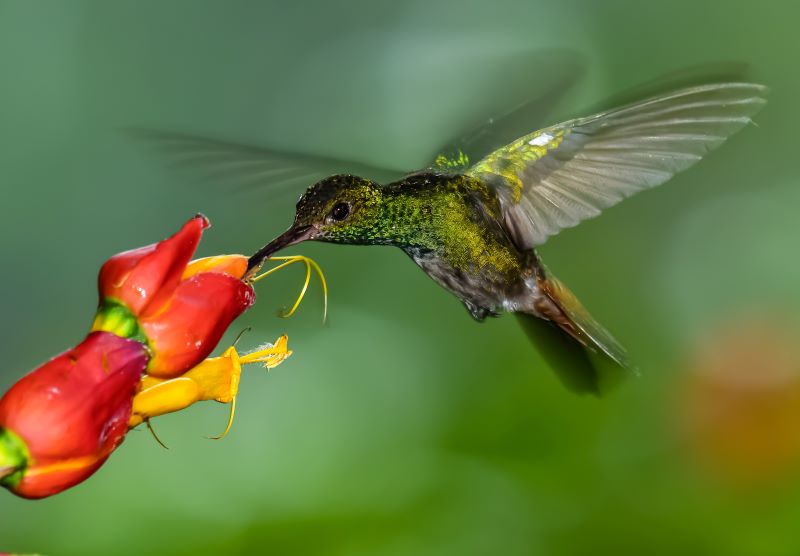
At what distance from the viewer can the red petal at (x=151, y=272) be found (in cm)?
119

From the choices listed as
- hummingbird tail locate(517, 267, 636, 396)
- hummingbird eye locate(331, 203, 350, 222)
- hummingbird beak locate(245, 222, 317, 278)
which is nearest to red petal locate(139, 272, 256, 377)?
hummingbird beak locate(245, 222, 317, 278)

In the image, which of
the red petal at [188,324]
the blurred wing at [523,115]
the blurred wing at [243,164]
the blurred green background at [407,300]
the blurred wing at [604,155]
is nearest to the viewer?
the red petal at [188,324]

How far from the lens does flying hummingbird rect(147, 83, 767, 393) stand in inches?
62.9

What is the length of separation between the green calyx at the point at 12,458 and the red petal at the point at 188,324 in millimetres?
179

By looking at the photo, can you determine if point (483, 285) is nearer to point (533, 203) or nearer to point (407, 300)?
point (533, 203)

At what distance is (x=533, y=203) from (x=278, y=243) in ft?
2.05

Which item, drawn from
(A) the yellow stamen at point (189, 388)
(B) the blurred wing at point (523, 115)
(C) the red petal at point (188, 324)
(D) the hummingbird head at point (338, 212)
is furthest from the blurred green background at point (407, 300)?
(C) the red petal at point (188, 324)

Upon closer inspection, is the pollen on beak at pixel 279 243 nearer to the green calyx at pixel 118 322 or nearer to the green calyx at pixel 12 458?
the green calyx at pixel 118 322

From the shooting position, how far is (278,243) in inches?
57.1

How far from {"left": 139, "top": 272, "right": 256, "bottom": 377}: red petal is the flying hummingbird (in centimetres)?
31

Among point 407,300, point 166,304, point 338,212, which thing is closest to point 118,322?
point 166,304

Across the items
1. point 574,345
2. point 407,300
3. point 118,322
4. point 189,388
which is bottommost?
point 407,300

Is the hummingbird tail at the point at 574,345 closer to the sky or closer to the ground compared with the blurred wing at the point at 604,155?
closer to the ground

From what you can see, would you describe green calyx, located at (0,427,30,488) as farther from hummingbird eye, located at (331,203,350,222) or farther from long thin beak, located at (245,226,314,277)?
hummingbird eye, located at (331,203,350,222)
